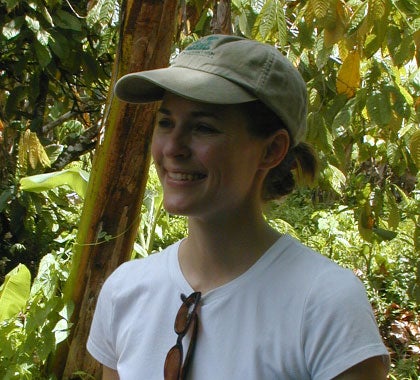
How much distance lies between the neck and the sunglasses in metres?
0.04

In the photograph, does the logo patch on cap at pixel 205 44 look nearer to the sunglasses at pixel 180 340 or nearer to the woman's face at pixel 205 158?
the woman's face at pixel 205 158

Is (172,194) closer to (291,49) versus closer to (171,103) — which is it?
(171,103)

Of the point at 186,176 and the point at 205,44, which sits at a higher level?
the point at 205,44

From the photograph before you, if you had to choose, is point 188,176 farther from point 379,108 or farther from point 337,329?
point 379,108

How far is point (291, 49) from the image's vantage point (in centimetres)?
274

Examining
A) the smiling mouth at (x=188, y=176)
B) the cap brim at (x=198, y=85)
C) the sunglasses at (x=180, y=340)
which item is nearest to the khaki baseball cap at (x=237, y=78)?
the cap brim at (x=198, y=85)

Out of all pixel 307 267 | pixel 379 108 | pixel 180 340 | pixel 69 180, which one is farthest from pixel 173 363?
pixel 69 180

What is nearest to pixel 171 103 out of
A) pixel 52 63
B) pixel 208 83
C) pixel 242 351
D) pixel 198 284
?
pixel 208 83

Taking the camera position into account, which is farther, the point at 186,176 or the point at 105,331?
the point at 105,331

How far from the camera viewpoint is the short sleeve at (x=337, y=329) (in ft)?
3.22

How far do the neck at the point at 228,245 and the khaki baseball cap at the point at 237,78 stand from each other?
0.58 feet

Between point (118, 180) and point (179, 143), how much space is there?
1.40 meters

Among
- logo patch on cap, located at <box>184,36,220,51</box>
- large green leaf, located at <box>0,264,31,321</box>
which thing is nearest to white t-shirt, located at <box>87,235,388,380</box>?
logo patch on cap, located at <box>184,36,220,51</box>

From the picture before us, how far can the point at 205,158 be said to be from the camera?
3.61ft
